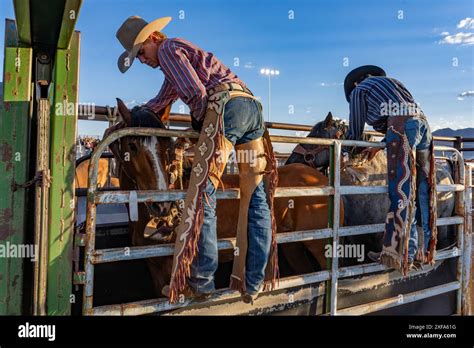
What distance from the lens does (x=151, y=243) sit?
2643 mm

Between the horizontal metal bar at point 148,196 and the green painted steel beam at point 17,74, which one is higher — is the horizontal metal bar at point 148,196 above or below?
below

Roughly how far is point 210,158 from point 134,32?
964 mm

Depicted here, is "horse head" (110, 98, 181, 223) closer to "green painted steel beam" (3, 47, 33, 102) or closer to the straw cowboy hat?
the straw cowboy hat

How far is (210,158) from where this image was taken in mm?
2234

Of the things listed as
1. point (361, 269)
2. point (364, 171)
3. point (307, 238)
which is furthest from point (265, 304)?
point (364, 171)

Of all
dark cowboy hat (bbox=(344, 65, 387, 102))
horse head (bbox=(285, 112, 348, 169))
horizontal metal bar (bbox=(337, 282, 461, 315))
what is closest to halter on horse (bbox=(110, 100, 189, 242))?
horizontal metal bar (bbox=(337, 282, 461, 315))

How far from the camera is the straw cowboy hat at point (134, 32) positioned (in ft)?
7.66

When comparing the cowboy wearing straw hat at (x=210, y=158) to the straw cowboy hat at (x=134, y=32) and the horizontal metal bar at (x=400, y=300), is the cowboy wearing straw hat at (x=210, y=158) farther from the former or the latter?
the horizontal metal bar at (x=400, y=300)

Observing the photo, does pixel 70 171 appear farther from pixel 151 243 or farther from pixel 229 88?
pixel 229 88

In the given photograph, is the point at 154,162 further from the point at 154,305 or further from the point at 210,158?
the point at 154,305

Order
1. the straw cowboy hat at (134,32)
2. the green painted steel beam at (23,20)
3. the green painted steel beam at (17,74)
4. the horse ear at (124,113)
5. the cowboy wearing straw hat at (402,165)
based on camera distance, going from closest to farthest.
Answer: the green painted steel beam at (23,20)
the green painted steel beam at (17,74)
the straw cowboy hat at (134,32)
the horse ear at (124,113)
the cowboy wearing straw hat at (402,165)

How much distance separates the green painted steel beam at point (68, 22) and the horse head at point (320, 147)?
2.85 meters

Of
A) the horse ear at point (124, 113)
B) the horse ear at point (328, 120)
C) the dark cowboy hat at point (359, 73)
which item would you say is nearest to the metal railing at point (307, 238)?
the horse ear at point (124, 113)

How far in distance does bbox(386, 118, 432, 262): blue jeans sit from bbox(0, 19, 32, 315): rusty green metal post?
8.93ft
